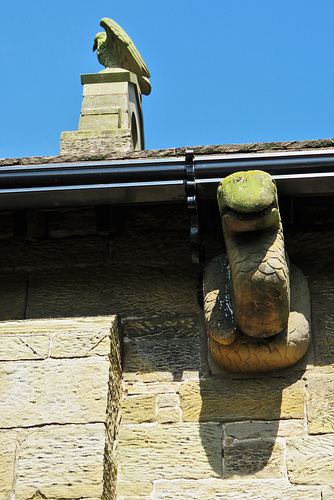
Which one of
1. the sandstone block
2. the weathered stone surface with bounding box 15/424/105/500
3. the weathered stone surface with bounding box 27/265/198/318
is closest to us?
the weathered stone surface with bounding box 15/424/105/500

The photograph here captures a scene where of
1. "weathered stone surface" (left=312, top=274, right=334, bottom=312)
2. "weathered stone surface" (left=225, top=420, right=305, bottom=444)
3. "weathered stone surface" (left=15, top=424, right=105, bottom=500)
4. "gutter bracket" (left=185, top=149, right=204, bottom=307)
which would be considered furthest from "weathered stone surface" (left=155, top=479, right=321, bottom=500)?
"gutter bracket" (left=185, top=149, right=204, bottom=307)

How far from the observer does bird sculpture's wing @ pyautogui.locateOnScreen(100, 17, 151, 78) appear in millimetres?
6879

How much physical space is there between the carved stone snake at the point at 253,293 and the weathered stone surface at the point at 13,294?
3.27 feet

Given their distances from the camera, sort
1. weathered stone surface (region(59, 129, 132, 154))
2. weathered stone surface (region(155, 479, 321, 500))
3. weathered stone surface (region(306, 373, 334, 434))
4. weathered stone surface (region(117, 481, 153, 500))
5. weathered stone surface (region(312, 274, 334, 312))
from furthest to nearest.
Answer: weathered stone surface (region(59, 129, 132, 154)), weathered stone surface (region(312, 274, 334, 312)), weathered stone surface (region(306, 373, 334, 434)), weathered stone surface (region(117, 481, 153, 500)), weathered stone surface (region(155, 479, 321, 500))

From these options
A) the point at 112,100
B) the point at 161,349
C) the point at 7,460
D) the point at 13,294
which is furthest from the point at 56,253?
the point at 112,100

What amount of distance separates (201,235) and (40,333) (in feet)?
3.33

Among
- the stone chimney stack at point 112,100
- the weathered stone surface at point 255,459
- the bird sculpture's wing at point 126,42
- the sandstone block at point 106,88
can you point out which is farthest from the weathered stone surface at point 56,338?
the bird sculpture's wing at point 126,42

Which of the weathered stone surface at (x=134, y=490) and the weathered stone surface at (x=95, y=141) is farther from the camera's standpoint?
the weathered stone surface at (x=95, y=141)

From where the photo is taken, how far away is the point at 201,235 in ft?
14.9

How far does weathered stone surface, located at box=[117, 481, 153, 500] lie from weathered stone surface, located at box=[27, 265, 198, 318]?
0.91 metres

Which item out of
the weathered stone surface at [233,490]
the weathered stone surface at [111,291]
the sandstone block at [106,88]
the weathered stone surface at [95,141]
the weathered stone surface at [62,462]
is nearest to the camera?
the weathered stone surface at [62,462]

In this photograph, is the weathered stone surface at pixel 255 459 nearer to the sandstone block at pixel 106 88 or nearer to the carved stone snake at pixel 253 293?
the carved stone snake at pixel 253 293

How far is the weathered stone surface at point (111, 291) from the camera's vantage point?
14.5 feet

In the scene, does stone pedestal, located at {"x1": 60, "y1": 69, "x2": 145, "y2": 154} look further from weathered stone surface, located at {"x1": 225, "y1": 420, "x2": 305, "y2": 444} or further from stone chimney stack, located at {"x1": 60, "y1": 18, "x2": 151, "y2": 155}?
weathered stone surface, located at {"x1": 225, "y1": 420, "x2": 305, "y2": 444}
